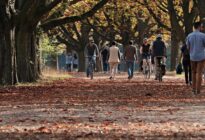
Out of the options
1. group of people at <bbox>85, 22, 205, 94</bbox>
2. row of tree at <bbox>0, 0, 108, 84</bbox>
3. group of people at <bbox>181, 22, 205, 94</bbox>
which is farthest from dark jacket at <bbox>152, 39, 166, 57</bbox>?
group of people at <bbox>181, 22, 205, 94</bbox>

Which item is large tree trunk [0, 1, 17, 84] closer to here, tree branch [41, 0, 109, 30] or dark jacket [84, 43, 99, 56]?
tree branch [41, 0, 109, 30]

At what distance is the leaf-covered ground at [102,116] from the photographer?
892cm

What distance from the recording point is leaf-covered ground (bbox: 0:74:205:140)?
8.92 metres

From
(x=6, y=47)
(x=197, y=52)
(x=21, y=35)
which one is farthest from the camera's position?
(x=21, y=35)

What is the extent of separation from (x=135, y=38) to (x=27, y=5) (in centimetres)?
3362

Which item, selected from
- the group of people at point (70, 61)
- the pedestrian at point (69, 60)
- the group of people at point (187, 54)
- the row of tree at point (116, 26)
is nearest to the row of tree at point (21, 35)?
the group of people at point (187, 54)

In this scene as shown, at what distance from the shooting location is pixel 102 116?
37.8 feet

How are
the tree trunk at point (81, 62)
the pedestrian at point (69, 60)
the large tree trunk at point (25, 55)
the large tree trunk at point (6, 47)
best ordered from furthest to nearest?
the tree trunk at point (81, 62) → the pedestrian at point (69, 60) → the large tree trunk at point (25, 55) → the large tree trunk at point (6, 47)

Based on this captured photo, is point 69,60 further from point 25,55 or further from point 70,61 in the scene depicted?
point 25,55

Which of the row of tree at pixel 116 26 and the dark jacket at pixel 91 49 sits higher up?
the row of tree at pixel 116 26

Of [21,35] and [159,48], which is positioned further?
[159,48]

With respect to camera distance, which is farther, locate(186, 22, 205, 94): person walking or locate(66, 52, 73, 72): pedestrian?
locate(66, 52, 73, 72): pedestrian

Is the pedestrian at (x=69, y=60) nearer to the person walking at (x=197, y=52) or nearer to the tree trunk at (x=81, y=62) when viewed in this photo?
the tree trunk at (x=81, y=62)

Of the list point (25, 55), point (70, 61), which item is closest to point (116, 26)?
point (70, 61)
